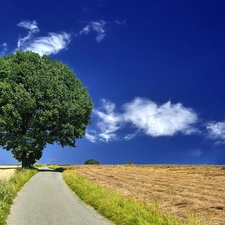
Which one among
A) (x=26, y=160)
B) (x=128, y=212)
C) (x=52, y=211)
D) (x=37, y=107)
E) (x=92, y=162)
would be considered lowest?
(x=52, y=211)

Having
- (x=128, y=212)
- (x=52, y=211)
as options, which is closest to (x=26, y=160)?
(x=52, y=211)

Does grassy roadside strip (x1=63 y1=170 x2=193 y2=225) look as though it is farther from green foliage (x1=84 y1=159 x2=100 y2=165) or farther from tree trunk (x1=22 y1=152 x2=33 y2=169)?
green foliage (x1=84 y1=159 x2=100 y2=165)

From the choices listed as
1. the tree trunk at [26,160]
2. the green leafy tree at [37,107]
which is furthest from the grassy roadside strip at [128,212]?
the tree trunk at [26,160]

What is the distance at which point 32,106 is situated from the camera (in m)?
48.9

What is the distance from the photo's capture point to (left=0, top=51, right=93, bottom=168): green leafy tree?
49031 mm

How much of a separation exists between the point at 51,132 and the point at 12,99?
8.55 meters

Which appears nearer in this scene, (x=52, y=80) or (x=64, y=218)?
(x=64, y=218)

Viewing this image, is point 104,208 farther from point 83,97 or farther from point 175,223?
point 83,97

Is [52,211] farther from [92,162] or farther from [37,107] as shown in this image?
[92,162]

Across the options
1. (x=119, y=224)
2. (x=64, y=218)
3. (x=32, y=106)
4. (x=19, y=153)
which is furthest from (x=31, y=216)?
(x=19, y=153)

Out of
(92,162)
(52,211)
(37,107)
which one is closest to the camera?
(52,211)

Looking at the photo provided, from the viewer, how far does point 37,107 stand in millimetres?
51562

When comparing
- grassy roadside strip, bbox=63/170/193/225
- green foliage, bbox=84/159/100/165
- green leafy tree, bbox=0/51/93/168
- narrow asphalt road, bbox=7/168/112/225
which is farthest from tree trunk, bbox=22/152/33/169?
green foliage, bbox=84/159/100/165

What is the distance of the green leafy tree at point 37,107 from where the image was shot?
49.0 metres
